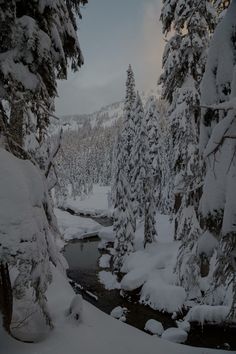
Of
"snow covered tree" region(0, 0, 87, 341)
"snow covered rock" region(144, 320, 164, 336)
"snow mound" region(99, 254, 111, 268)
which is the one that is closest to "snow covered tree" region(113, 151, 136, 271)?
"snow mound" region(99, 254, 111, 268)

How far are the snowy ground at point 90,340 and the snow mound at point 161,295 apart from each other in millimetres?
11672

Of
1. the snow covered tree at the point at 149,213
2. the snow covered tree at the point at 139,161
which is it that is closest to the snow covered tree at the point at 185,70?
the snow covered tree at the point at 149,213

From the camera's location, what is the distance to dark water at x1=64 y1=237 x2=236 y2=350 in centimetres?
1538

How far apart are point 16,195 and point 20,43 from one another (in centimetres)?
320

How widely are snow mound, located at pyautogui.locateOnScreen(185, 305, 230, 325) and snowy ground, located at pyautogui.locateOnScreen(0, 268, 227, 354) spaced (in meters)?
9.97

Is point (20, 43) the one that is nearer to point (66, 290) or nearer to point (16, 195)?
point (16, 195)

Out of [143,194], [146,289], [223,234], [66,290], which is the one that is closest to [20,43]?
[223,234]

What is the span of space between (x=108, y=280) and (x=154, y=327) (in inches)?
372

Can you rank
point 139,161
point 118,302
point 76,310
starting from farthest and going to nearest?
point 139,161
point 118,302
point 76,310

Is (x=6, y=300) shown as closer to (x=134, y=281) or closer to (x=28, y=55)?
(x=28, y=55)

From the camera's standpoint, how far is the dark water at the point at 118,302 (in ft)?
50.5

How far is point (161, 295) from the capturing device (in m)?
19.5

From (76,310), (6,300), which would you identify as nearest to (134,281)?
(76,310)

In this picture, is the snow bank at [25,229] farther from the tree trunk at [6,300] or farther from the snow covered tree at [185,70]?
the snow covered tree at [185,70]
